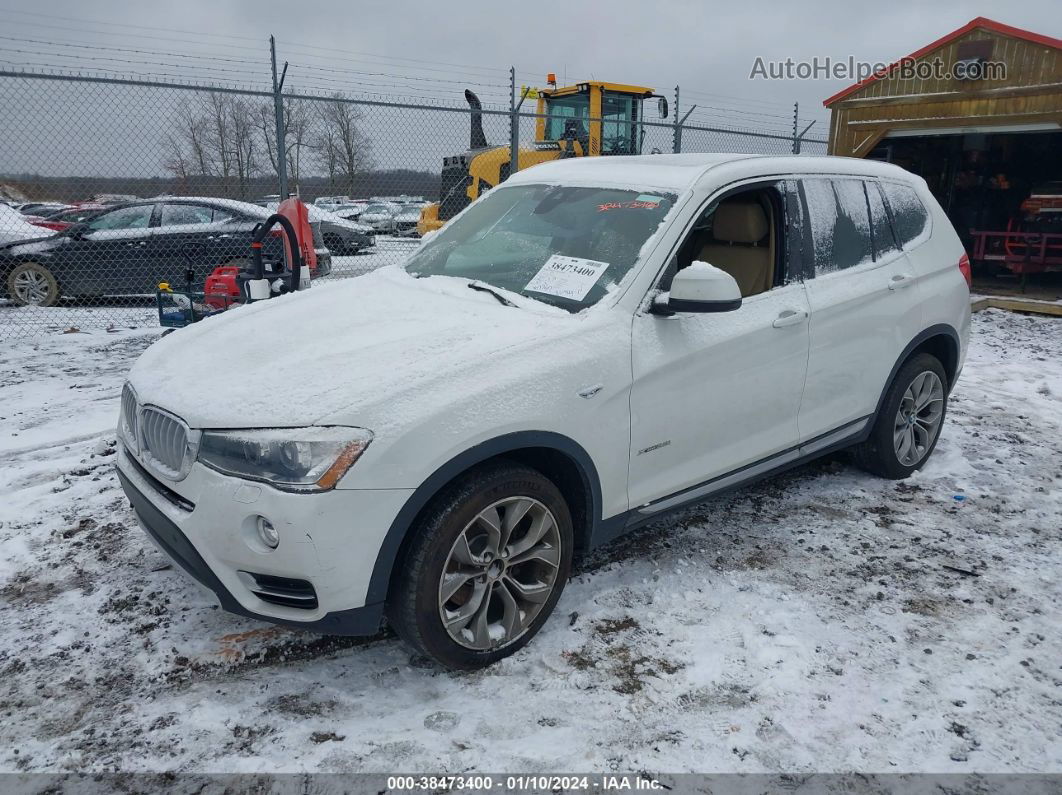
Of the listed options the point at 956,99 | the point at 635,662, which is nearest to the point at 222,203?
the point at 635,662

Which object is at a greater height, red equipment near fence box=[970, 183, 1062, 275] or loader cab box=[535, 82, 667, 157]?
loader cab box=[535, 82, 667, 157]

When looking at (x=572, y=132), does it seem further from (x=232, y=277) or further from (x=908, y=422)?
(x=908, y=422)

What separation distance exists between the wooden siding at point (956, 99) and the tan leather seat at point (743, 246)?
9779 mm

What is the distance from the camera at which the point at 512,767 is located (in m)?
2.36

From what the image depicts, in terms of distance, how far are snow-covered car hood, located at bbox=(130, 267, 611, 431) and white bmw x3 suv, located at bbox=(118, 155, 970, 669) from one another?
0.01 metres

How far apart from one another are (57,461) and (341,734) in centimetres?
323

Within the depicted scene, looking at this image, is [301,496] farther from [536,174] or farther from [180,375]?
[536,174]

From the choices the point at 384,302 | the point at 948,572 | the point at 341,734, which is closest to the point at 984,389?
the point at 948,572

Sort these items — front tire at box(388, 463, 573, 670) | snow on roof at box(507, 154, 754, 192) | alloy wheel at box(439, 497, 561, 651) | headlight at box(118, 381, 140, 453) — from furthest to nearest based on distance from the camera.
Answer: snow on roof at box(507, 154, 754, 192)
headlight at box(118, 381, 140, 453)
alloy wheel at box(439, 497, 561, 651)
front tire at box(388, 463, 573, 670)

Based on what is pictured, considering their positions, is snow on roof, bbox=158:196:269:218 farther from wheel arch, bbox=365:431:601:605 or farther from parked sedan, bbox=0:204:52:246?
wheel arch, bbox=365:431:601:605

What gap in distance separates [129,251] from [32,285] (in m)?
1.31

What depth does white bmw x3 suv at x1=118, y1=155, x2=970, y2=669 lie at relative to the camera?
2410 mm

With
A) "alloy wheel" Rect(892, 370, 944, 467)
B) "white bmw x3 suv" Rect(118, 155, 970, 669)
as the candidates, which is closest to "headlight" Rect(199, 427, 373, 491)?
"white bmw x3 suv" Rect(118, 155, 970, 669)

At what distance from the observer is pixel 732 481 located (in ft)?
11.6
